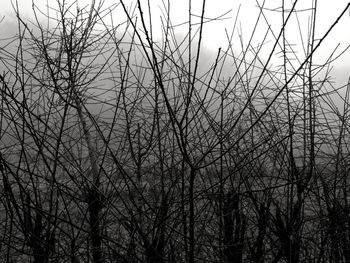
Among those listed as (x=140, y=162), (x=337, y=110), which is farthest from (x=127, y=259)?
(x=337, y=110)

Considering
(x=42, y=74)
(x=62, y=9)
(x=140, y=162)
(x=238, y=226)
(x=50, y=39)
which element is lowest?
(x=238, y=226)

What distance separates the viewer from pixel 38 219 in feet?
9.54

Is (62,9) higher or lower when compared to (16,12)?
higher

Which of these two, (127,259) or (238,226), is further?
(238,226)

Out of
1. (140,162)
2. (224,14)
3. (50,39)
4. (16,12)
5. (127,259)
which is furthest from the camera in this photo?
(50,39)

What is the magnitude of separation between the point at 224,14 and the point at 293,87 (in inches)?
53.3

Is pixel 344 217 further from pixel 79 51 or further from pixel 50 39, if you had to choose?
pixel 50 39

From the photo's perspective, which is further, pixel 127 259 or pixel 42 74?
pixel 42 74

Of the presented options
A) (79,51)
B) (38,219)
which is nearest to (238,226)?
(38,219)

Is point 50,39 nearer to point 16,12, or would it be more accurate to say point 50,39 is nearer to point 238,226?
point 16,12

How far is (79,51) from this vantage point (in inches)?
121

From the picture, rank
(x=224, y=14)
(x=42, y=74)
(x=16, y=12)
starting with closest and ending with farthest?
(x=224, y=14)
(x=16, y=12)
(x=42, y=74)

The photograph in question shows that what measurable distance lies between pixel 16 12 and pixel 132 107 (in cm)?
109

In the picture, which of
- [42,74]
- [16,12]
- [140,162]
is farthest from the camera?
[42,74]
